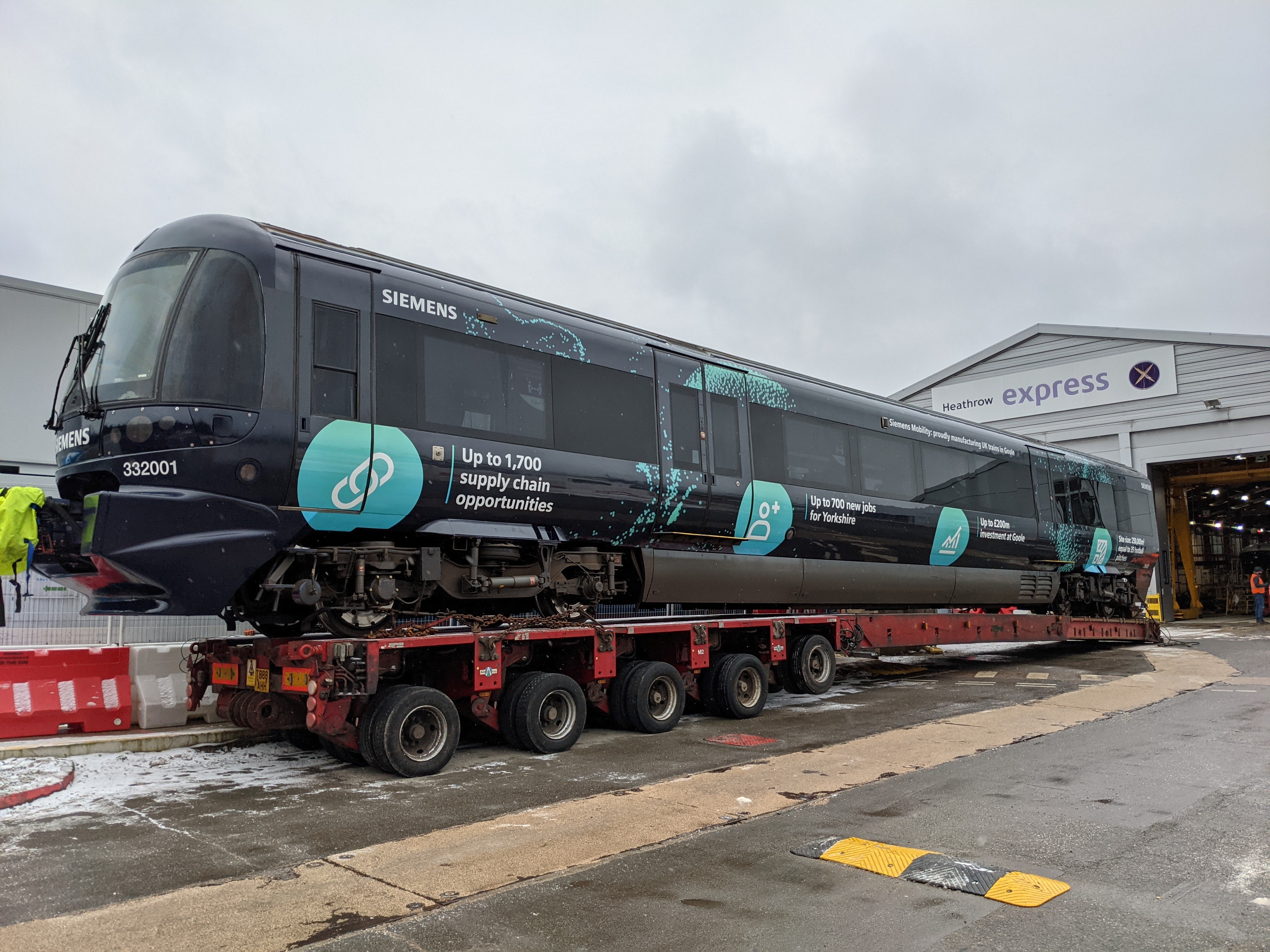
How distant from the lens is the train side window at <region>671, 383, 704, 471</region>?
383 inches

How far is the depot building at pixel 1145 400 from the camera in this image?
2416 centimetres

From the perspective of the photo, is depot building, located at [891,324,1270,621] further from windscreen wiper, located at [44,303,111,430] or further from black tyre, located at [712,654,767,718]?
windscreen wiper, located at [44,303,111,430]

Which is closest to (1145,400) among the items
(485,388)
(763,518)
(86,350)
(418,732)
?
(763,518)

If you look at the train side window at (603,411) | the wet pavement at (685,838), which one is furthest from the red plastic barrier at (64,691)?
the train side window at (603,411)

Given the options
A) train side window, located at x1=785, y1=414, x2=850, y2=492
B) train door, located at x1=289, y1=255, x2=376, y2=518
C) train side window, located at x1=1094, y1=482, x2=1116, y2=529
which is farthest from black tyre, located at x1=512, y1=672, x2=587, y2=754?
train side window, located at x1=1094, y1=482, x2=1116, y2=529

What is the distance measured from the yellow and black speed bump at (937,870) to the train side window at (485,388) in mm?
4343

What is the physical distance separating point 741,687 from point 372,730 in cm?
462

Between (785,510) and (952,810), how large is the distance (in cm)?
522

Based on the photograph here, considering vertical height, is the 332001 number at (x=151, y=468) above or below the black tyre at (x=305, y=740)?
above

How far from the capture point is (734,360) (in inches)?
432

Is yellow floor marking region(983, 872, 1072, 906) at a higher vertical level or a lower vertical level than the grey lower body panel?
lower

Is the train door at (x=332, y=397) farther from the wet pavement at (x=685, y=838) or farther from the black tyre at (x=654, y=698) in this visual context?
the black tyre at (x=654, y=698)

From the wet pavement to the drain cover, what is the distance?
0.12 m

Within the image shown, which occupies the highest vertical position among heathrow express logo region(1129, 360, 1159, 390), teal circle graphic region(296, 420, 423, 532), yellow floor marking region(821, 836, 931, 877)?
heathrow express logo region(1129, 360, 1159, 390)
